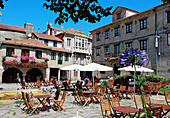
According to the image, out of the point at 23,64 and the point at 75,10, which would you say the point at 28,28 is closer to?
the point at 23,64

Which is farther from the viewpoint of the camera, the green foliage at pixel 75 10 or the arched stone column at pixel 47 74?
the arched stone column at pixel 47 74

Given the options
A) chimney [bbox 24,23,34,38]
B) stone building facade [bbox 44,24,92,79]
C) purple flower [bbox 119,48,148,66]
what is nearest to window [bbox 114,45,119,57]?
stone building facade [bbox 44,24,92,79]

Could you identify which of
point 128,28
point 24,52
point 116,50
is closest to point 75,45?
point 116,50

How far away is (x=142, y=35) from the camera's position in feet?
75.5

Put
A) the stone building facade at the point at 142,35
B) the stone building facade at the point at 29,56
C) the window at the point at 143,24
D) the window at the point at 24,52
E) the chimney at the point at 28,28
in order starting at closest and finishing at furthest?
the stone building facade at the point at 142,35
the window at the point at 143,24
the stone building facade at the point at 29,56
the window at the point at 24,52
the chimney at the point at 28,28

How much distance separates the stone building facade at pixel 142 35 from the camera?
2047 centimetres

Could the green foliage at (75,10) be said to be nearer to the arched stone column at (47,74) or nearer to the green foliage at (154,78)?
the green foliage at (154,78)

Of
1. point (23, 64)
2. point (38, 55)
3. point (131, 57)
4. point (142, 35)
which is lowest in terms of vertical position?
point (131, 57)

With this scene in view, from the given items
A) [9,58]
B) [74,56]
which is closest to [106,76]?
[74,56]

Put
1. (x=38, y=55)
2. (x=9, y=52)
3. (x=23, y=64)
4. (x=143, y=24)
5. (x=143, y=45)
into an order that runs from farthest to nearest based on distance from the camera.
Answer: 1. (x=38, y=55)
2. (x=23, y=64)
3. (x=9, y=52)
4. (x=143, y=24)
5. (x=143, y=45)

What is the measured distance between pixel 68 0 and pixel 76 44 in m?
31.2

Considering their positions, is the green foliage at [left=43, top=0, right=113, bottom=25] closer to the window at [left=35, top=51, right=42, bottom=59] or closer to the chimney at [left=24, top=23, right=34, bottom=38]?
the window at [left=35, top=51, right=42, bottom=59]

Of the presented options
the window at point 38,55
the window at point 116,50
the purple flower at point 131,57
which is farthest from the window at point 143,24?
the purple flower at point 131,57

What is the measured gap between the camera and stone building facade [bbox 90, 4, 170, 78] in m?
20.5
